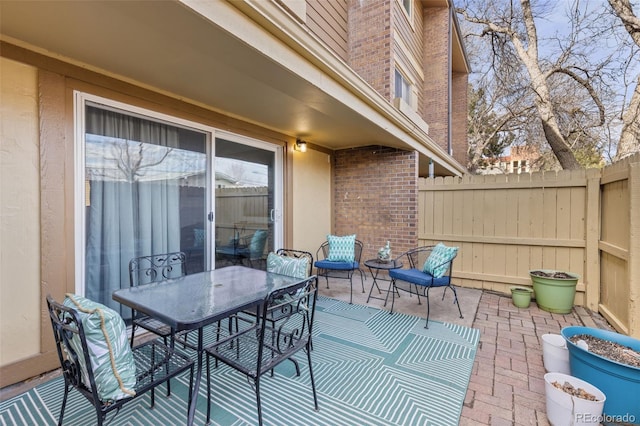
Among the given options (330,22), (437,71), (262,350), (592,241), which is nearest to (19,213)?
(262,350)

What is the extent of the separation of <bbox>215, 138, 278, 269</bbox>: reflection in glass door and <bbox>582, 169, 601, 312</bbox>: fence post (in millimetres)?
4173

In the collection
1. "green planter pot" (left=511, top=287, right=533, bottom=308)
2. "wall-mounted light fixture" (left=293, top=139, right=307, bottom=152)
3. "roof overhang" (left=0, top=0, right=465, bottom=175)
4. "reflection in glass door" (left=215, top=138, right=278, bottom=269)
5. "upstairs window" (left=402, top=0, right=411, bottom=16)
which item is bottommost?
"green planter pot" (left=511, top=287, right=533, bottom=308)

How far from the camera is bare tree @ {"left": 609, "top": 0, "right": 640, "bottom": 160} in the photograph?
19.7ft

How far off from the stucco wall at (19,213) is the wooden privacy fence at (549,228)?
187 inches

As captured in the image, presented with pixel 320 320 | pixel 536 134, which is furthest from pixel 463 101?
pixel 320 320

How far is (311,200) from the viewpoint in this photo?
16.9 ft

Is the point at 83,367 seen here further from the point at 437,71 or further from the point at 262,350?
the point at 437,71

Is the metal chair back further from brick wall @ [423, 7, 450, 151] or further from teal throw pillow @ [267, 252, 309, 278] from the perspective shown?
brick wall @ [423, 7, 450, 151]

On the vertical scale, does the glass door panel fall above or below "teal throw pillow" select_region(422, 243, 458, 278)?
above

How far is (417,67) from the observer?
762cm

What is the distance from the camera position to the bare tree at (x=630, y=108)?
600 cm

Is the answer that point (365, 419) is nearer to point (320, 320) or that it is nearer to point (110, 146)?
point (320, 320)

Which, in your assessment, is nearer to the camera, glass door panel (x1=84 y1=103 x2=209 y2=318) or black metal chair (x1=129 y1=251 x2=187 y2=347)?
glass door panel (x1=84 y1=103 x2=209 y2=318)

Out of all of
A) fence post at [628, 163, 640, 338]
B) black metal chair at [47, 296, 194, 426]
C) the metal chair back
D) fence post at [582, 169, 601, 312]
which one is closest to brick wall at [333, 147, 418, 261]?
fence post at [582, 169, 601, 312]
